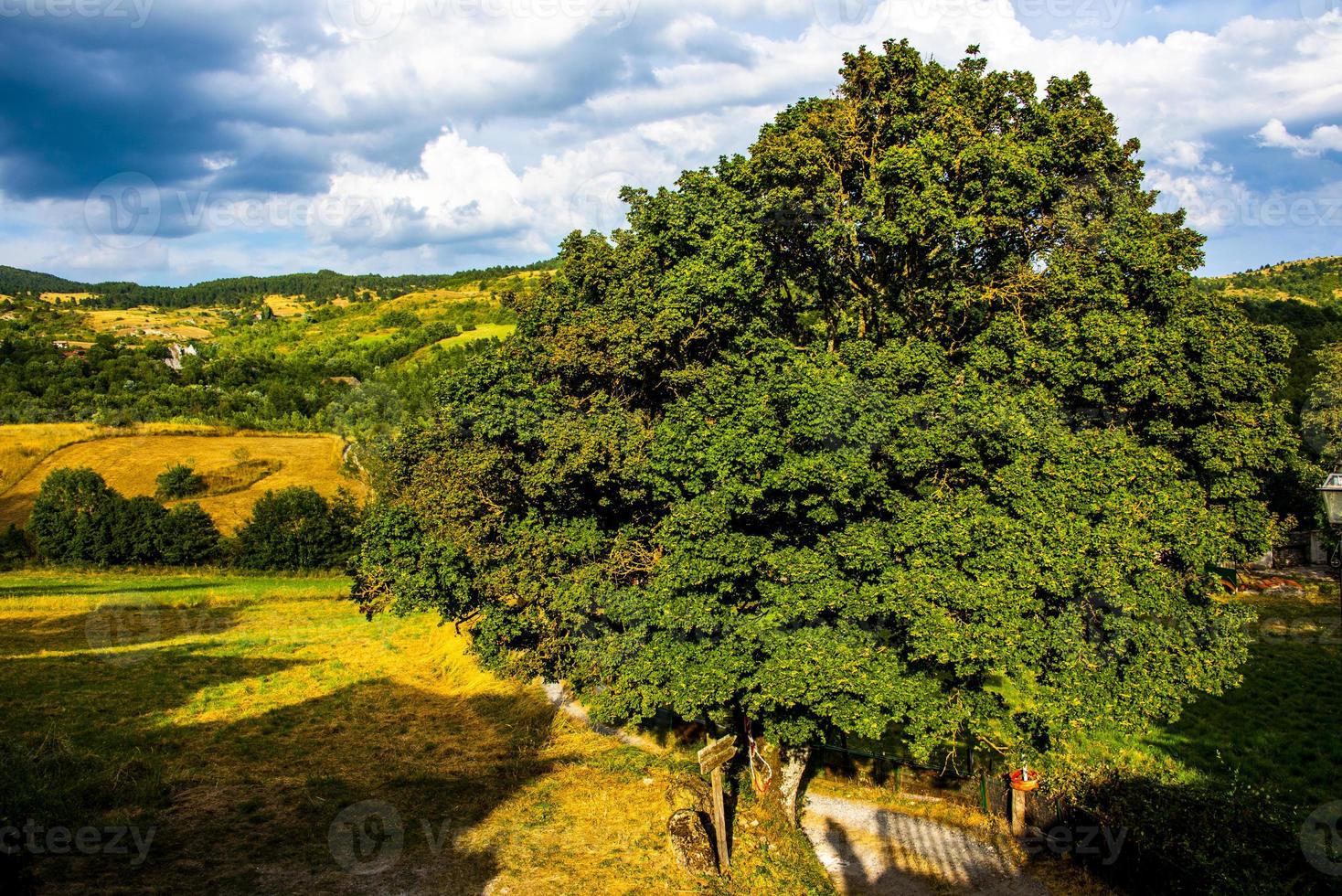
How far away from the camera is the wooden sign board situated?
14062 mm

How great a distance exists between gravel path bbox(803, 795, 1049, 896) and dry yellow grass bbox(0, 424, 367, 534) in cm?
6007

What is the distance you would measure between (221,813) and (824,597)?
1420 cm

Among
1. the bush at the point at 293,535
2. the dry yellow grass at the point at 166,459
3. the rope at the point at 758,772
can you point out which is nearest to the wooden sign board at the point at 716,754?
the rope at the point at 758,772

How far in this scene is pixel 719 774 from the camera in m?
14.3

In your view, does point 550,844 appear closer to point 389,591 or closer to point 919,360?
point 389,591

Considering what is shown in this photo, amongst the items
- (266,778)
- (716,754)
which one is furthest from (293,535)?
(716,754)

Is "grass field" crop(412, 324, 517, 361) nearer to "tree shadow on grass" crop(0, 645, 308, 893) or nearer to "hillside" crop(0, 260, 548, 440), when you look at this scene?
"hillside" crop(0, 260, 548, 440)

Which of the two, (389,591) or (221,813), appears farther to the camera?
(389,591)

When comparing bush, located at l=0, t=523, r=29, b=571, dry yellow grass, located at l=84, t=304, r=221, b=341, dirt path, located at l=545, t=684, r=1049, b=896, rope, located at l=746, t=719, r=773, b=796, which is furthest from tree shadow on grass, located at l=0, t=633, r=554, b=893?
dry yellow grass, located at l=84, t=304, r=221, b=341

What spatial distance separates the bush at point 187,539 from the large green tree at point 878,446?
43.6 m

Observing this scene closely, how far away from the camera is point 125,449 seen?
3000 inches

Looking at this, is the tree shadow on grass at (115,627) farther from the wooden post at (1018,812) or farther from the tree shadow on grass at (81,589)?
the wooden post at (1018,812)

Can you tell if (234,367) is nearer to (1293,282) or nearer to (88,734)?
(88,734)

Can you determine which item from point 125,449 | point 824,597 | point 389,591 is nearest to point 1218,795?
point 824,597
